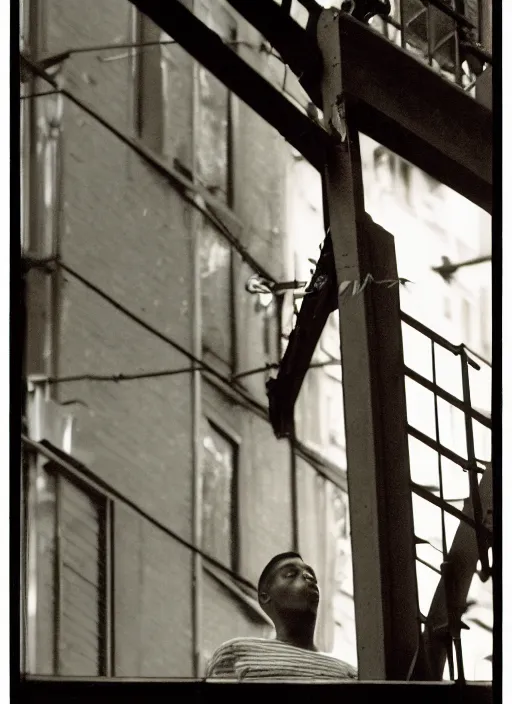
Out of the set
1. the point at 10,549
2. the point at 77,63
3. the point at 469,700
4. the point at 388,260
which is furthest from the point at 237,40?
the point at 469,700

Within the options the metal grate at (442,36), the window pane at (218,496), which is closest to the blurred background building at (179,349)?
the window pane at (218,496)

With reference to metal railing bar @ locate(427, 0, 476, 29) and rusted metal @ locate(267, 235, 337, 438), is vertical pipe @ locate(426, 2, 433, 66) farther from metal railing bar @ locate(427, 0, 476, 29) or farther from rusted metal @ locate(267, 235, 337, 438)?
rusted metal @ locate(267, 235, 337, 438)

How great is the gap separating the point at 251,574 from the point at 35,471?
37 centimetres

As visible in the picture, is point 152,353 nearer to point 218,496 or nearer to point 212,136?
point 218,496

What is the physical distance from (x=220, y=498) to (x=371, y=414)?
0.27 m

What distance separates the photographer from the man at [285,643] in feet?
7.25

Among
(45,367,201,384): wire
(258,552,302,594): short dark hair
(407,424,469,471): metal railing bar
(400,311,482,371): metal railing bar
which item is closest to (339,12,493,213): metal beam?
(400,311,482,371): metal railing bar

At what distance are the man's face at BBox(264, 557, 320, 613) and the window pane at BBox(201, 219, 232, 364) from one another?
33 centimetres

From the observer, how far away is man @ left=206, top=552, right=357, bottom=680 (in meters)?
2.21

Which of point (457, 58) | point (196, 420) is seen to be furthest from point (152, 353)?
point (457, 58)

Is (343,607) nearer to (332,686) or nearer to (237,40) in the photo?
(332,686)

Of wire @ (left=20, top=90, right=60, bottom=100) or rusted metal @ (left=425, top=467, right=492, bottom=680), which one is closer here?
rusted metal @ (left=425, top=467, right=492, bottom=680)

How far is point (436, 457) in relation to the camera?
90.0 inches

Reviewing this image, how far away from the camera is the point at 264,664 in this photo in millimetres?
2213
